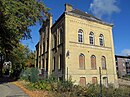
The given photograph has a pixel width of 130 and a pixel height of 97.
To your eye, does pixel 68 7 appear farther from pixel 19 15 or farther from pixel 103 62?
pixel 19 15

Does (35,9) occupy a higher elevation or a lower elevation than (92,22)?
lower

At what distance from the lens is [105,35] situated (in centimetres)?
2992

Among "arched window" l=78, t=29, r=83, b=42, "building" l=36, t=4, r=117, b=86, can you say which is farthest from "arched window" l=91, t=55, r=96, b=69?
"arched window" l=78, t=29, r=83, b=42

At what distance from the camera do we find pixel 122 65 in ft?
202

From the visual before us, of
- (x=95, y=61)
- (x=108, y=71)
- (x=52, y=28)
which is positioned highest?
(x=52, y=28)

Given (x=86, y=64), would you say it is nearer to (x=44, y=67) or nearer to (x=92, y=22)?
(x=92, y=22)

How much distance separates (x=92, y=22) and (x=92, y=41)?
A: 3.63m

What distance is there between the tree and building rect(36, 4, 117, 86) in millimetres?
5509

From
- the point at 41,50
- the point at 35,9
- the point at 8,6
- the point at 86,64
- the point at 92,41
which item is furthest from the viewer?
the point at 41,50

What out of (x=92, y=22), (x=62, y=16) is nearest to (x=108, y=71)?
(x=92, y=22)

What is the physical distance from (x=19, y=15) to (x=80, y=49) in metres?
13.1

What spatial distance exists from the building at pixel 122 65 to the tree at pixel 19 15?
49203 millimetres

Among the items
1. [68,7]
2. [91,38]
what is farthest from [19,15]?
[91,38]

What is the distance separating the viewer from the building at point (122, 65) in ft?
199
